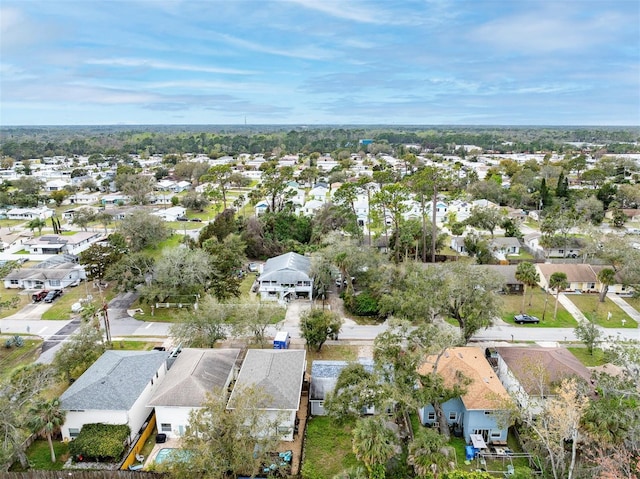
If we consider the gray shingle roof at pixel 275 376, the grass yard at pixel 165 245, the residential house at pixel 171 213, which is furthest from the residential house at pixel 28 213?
the gray shingle roof at pixel 275 376

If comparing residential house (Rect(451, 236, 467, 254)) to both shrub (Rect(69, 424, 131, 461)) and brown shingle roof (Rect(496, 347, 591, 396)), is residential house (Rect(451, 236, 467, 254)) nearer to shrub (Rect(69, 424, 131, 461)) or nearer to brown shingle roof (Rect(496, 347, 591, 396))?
brown shingle roof (Rect(496, 347, 591, 396))

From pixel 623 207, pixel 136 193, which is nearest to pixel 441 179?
pixel 623 207

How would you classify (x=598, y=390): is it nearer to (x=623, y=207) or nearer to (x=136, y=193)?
(x=623, y=207)

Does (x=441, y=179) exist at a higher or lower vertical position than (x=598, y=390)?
higher

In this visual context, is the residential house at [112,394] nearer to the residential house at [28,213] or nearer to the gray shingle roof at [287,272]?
the gray shingle roof at [287,272]

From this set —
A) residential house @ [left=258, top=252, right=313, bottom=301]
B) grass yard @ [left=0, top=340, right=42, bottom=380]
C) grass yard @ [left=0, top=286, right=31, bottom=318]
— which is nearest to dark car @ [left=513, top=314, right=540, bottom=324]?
residential house @ [left=258, top=252, right=313, bottom=301]
